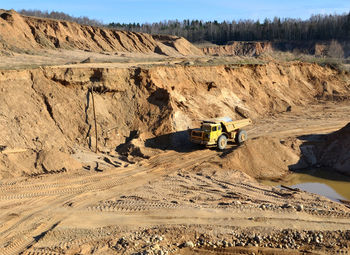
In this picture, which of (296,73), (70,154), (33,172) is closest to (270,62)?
(296,73)

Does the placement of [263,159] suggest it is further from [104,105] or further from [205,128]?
[104,105]

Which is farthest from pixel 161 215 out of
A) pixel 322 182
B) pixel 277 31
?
pixel 277 31

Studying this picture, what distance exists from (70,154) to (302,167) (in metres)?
11.6

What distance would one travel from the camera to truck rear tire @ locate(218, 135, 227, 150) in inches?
710

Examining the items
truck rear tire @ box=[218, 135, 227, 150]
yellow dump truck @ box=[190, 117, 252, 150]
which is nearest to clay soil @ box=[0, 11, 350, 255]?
truck rear tire @ box=[218, 135, 227, 150]

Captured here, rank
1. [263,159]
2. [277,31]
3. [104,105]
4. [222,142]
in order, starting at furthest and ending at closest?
1. [277,31]
2. [104,105]
3. [222,142]
4. [263,159]

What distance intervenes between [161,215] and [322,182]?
28.7 ft

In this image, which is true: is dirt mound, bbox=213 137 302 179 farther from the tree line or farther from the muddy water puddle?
the tree line

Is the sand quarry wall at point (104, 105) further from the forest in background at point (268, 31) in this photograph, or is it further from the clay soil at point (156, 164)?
the forest in background at point (268, 31)

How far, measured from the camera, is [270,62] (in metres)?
32.2

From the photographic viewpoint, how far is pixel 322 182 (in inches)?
635

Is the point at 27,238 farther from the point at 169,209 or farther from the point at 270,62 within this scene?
the point at 270,62

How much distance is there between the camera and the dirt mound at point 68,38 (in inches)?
1325

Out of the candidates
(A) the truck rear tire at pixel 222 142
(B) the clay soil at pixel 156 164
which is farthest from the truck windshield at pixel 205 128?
(B) the clay soil at pixel 156 164
